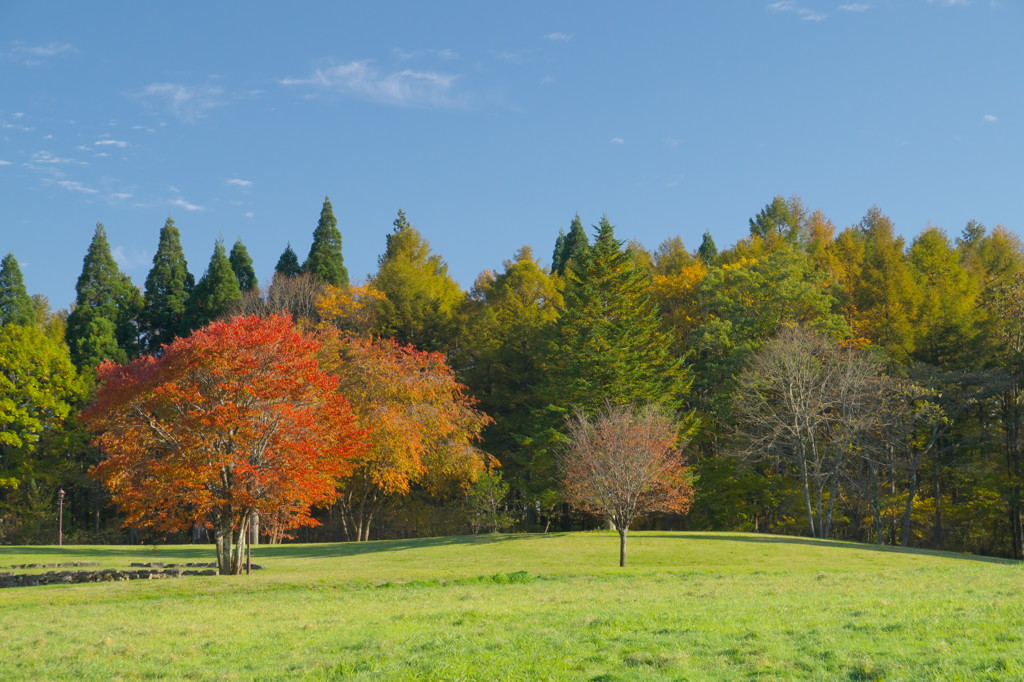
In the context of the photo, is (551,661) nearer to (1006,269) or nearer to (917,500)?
(917,500)

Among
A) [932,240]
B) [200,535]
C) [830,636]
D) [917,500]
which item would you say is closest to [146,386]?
[830,636]

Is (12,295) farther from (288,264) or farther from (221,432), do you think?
(221,432)

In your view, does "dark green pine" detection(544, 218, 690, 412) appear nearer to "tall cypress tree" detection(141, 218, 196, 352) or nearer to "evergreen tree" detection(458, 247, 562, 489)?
"evergreen tree" detection(458, 247, 562, 489)

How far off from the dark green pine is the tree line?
14 centimetres

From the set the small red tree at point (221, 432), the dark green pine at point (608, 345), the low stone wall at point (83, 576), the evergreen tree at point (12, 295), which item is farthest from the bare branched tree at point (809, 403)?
the evergreen tree at point (12, 295)

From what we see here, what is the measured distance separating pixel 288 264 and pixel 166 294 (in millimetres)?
11869

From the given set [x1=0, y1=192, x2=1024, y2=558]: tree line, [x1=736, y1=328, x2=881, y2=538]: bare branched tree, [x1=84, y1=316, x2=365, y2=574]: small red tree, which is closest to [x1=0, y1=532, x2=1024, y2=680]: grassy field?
[x1=84, y1=316, x2=365, y2=574]: small red tree

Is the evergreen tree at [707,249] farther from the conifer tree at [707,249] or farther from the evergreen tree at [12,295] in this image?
the evergreen tree at [12,295]

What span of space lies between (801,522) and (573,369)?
1708cm

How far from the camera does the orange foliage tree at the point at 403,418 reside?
132ft

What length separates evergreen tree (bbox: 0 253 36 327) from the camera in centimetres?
6309

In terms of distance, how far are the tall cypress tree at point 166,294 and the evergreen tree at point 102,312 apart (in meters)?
1.08

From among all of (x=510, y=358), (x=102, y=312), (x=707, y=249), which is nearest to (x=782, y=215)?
(x=707, y=249)

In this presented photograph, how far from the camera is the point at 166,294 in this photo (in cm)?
6600
